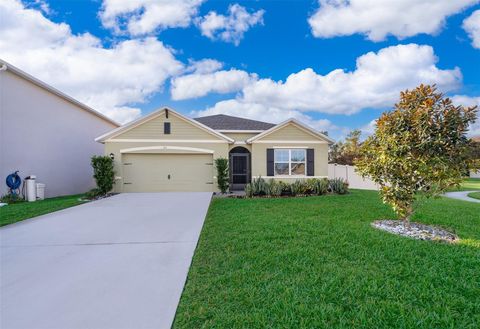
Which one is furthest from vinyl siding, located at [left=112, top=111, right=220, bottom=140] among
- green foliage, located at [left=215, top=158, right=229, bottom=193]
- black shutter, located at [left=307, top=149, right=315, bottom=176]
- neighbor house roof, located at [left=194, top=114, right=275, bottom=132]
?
black shutter, located at [left=307, top=149, right=315, bottom=176]

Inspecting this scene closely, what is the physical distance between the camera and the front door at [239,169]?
1436 cm

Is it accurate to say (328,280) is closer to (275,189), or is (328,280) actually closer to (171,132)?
(275,189)

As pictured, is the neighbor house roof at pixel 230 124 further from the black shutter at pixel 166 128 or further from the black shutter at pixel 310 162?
the black shutter at pixel 310 162

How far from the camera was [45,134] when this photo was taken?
12273 millimetres

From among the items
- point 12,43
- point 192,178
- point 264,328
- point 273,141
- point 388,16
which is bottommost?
point 264,328

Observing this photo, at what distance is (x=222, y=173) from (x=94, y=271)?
8.93 metres

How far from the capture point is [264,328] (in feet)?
7.43

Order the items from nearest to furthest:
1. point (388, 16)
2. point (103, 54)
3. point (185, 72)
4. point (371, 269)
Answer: point (371, 269) < point (388, 16) < point (103, 54) < point (185, 72)

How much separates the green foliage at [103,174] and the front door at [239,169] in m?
6.34

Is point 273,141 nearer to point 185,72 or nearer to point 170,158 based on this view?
point 170,158

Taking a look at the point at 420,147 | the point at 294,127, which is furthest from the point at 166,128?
the point at 420,147

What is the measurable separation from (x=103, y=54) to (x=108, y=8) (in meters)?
2.55

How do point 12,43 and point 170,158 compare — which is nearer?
point 12,43

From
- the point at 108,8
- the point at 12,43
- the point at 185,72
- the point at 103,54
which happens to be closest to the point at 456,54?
the point at 185,72
